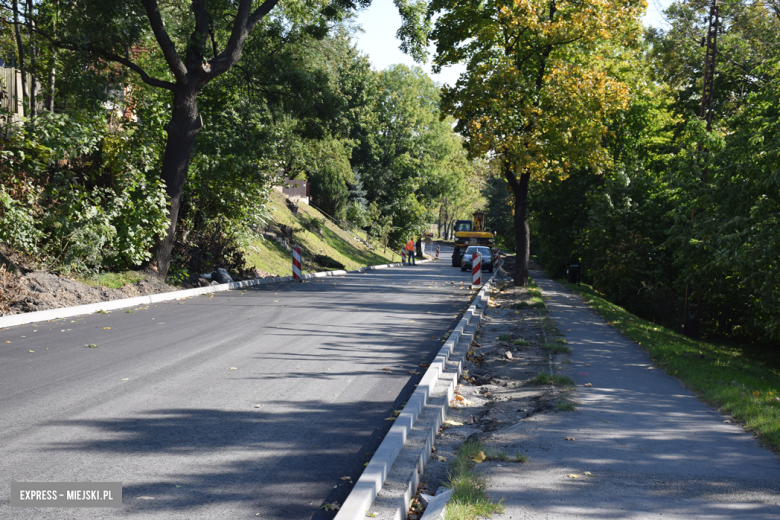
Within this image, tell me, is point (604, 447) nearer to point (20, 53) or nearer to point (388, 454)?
point (388, 454)

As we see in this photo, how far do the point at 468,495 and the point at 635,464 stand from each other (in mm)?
1715

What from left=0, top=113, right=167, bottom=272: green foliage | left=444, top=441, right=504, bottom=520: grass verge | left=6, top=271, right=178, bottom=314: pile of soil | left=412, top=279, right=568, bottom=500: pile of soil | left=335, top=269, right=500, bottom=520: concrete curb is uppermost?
left=0, top=113, right=167, bottom=272: green foliage

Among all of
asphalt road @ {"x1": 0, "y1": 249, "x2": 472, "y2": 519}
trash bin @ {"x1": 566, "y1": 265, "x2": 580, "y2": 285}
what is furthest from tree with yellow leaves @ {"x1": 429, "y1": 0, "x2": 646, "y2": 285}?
asphalt road @ {"x1": 0, "y1": 249, "x2": 472, "y2": 519}

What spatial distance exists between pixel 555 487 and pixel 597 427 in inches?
70.6

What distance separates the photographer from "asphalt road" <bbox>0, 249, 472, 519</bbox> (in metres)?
4.32

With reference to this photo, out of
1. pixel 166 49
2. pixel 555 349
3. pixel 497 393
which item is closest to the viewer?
pixel 497 393

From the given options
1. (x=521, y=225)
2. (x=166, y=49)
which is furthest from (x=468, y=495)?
(x=521, y=225)

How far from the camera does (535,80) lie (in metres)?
22.7

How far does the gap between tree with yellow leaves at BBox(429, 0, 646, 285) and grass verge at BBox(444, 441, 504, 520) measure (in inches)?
682

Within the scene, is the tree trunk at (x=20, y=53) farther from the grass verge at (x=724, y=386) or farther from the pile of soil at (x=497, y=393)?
the grass verge at (x=724, y=386)

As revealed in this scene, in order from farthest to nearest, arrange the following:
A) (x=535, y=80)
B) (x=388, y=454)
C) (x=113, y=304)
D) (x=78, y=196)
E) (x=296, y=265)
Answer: (x=296, y=265), (x=535, y=80), (x=78, y=196), (x=113, y=304), (x=388, y=454)

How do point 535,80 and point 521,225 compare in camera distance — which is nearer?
point 535,80

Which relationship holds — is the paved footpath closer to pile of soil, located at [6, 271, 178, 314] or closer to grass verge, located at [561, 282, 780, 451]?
grass verge, located at [561, 282, 780, 451]

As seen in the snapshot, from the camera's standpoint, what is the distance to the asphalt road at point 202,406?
432cm
